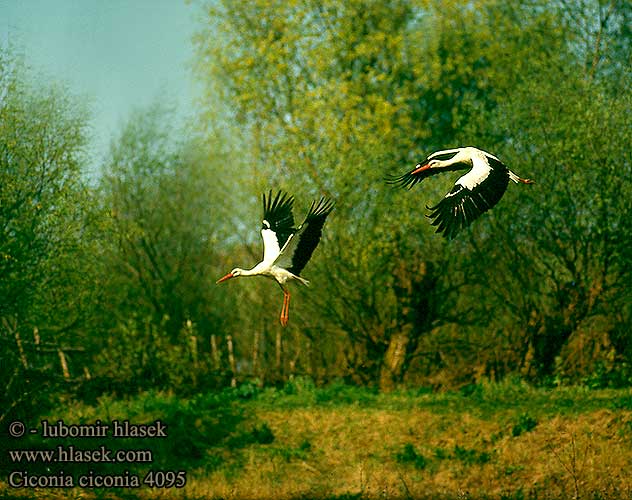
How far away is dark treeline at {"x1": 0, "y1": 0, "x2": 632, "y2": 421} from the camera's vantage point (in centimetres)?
1761

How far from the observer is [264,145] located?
25.3 metres

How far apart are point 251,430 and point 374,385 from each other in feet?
13.9

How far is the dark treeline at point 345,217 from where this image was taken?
1761 cm

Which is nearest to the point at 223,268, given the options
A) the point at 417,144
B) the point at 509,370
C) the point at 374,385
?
the point at 417,144

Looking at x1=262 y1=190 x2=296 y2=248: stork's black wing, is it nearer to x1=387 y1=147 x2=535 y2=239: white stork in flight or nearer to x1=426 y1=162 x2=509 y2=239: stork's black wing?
x1=387 y1=147 x2=535 y2=239: white stork in flight

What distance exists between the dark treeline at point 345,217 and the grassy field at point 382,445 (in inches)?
72.5

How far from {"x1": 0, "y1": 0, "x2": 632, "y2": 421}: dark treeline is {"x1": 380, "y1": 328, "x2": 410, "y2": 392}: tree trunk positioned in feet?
0.13

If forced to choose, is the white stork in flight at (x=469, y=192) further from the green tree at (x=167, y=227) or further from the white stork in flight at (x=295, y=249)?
the green tree at (x=167, y=227)

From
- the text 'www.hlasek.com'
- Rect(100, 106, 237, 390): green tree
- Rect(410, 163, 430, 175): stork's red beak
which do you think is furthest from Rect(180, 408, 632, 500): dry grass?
Rect(100, 106, 237, 390): green tree

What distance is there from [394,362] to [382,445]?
14.1 feet

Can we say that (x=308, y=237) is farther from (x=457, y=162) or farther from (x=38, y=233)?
(x=38, y=233)

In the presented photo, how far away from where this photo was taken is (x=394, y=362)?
1955 centimetres

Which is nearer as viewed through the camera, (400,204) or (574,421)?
(574,421)

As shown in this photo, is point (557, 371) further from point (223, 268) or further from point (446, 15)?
point (446, 15)
